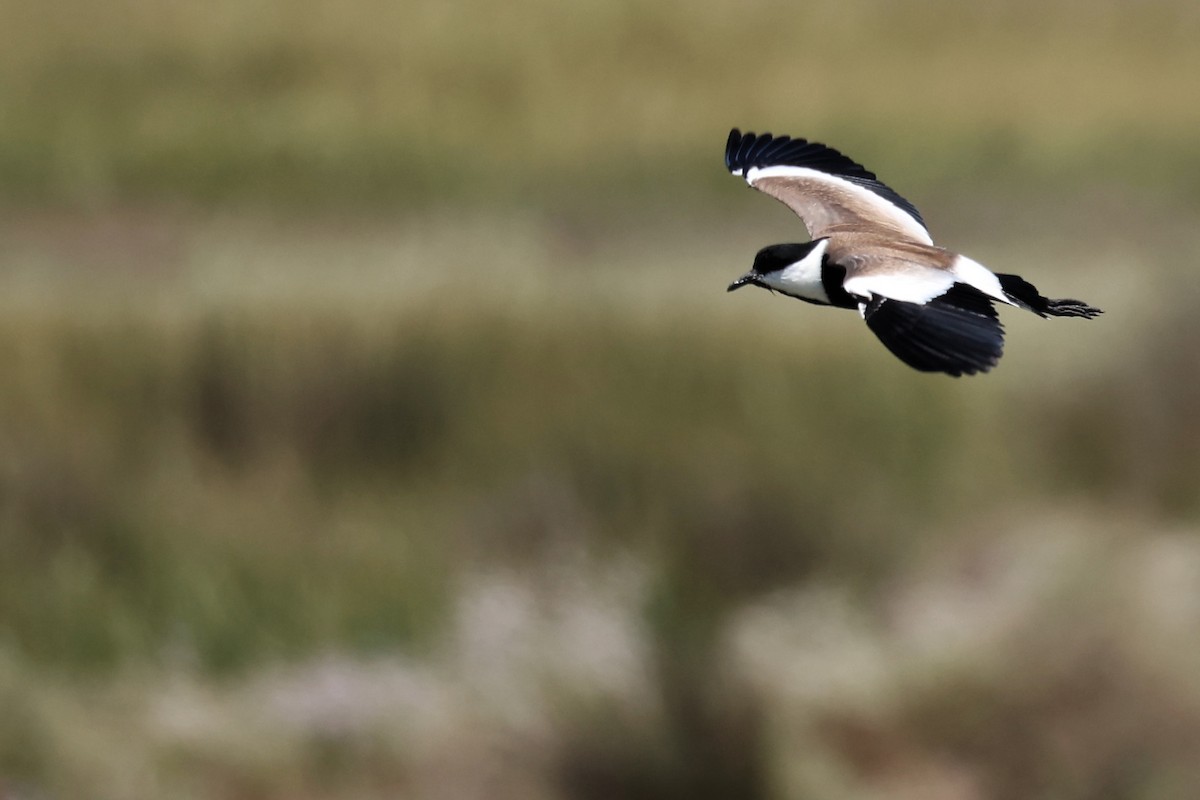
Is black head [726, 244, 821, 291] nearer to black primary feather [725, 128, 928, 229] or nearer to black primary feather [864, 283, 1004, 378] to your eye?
black primary feather [864, 283, 1004, 378]

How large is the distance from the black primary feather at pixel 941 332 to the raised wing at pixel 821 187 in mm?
733

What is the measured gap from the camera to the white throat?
320 centimetres

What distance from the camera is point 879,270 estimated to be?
3068 mm

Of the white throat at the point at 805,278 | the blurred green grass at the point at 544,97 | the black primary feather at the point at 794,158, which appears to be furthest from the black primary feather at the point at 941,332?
the blurred green grass at the point at 544,97

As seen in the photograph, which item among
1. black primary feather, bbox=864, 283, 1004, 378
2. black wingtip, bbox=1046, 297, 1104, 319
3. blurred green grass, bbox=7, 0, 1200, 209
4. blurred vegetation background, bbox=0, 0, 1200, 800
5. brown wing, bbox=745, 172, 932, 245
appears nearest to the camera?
black primary feather, bbox=864, 283, 1004, 378

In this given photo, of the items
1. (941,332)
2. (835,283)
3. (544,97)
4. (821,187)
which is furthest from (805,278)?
(544,97)

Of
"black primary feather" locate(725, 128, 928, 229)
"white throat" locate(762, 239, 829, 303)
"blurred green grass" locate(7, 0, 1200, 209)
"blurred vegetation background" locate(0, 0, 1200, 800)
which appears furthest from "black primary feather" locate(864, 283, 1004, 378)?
"blurred green grass" locate(7, 0, 1200, 209)

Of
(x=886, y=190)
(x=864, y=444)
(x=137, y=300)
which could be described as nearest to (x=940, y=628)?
(x=864, y=444)

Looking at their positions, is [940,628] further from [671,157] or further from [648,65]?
[648,65]

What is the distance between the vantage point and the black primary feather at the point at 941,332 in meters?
2.67

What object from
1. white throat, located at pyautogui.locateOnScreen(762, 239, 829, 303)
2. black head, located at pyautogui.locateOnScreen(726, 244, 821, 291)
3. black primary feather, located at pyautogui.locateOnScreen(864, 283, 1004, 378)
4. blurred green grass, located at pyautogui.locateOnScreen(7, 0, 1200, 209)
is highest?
blurred green grass, located at pyautogui.locateOnScreen(7, 0, 1200, 209)

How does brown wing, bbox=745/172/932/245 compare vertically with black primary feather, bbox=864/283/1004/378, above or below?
above

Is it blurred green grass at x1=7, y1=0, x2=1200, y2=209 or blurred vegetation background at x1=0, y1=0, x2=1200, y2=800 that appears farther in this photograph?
blurred green grass at x1=7, y1=0, x2=1200, y2=209

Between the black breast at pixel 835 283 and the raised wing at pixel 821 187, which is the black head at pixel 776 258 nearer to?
the black breast at pixel 835 283
